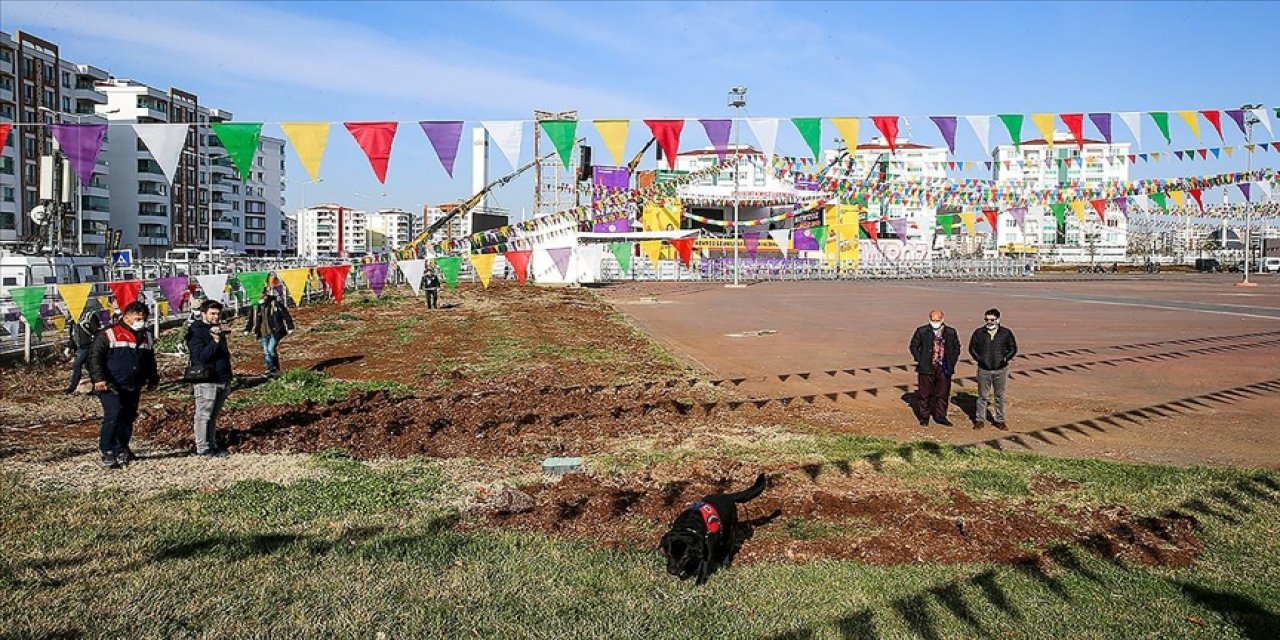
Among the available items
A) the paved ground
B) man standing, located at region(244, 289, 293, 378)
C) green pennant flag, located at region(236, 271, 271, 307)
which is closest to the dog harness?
the paved ground

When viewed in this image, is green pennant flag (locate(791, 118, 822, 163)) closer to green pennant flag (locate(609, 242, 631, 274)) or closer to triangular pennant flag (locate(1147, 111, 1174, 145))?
triangular pennant flag (locate(1147, 111, 1174, 145))

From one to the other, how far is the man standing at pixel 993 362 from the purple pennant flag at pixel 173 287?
16.0 meters

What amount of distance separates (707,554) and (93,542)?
14.1 feet

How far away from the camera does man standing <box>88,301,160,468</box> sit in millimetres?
8766

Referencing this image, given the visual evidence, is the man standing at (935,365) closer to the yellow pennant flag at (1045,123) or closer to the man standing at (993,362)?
the man standing at (993,362)

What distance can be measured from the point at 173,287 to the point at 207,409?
12638 millimetres

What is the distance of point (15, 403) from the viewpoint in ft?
41.5

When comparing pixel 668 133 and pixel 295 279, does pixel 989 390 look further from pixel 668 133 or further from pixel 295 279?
pixel 295 279

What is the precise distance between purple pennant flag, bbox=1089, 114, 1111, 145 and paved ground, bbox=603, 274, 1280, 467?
176 inches

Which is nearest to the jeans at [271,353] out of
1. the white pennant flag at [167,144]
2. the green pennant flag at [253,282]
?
the white pennant flag at [167,144]

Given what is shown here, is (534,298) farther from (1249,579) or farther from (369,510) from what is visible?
(1249,579)

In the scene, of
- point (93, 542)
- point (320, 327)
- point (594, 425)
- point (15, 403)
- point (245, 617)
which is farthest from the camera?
point (320, 327)

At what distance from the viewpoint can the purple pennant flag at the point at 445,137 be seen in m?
17.0

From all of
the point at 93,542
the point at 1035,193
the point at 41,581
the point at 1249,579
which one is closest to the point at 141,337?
the point at 93,542
